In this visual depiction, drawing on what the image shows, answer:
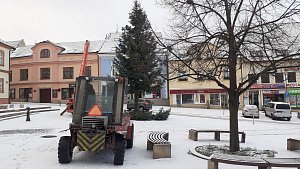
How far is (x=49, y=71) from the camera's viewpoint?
46.0 metres

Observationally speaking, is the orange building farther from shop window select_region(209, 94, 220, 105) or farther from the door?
shop window select_region(209, 94, 220, 105)

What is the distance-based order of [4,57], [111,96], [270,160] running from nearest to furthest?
[270,160]
[111,96]
[4,57]

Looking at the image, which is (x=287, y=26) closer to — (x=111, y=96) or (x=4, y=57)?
(x=111, y=96)

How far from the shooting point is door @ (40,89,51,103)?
4599cm

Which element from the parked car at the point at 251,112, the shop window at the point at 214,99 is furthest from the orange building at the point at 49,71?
the parked car at the point at 251,112

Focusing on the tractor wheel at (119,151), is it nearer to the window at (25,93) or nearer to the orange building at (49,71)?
the orange building at (49,71)

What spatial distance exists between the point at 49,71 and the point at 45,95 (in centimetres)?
378

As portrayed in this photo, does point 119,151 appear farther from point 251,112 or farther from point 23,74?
point 23,74

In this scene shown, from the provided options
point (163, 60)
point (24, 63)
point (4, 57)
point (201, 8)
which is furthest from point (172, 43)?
point (24, 63)

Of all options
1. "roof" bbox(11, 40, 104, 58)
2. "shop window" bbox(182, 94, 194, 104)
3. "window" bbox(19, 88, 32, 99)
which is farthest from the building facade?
"shop window" bbox(182, 94, 194, 104)

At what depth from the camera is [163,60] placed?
1071cm

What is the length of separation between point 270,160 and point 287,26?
4.98m

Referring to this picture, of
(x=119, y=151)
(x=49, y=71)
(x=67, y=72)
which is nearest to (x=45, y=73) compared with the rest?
(x=49, y=71)

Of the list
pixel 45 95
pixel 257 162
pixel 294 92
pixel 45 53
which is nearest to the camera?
pixel 257 162
